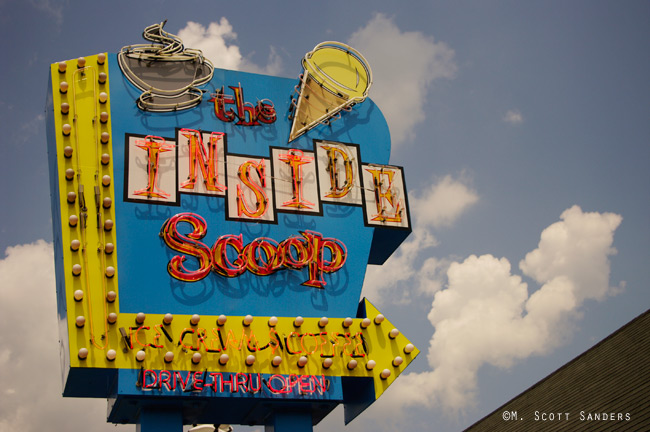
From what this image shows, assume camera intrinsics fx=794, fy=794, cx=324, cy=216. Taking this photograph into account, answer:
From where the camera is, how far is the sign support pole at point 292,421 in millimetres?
15492

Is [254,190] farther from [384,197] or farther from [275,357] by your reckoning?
[275,357]

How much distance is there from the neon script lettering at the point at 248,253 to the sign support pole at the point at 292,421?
2.61 metres

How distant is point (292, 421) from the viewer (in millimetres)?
15594

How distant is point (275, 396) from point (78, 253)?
15.0ft

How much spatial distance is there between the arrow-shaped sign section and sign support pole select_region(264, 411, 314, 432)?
93cm

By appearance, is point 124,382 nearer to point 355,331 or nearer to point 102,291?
point 102,291

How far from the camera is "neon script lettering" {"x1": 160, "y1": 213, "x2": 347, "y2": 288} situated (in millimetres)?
15703

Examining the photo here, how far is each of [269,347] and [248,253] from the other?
204 cm

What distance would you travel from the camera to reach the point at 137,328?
1466cm

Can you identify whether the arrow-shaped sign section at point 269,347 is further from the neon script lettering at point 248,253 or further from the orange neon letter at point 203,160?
the orange neon letter at point 203,160

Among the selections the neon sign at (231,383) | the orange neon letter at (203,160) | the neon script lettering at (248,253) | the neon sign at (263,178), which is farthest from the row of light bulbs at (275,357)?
the orange neon letter at (203,160)

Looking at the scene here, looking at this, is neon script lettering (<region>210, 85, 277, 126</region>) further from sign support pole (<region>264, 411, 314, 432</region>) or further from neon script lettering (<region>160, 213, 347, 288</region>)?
sign support pole (<region>264, 411, 314, 432</region>)

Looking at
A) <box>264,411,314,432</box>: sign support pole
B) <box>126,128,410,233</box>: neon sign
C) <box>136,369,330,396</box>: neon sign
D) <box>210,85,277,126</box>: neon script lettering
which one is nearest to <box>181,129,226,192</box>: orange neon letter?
<box>126,128,410,233</box>: neon sign

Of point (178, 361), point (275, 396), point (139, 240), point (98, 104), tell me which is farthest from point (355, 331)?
point (98, 104)
